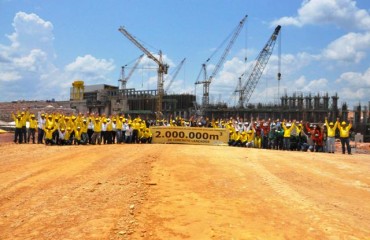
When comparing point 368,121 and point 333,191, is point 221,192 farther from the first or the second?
point 368,121

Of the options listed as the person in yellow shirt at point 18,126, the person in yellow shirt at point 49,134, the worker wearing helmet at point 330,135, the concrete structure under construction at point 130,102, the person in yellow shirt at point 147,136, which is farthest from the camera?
the concrete structure under construction at point 130,102

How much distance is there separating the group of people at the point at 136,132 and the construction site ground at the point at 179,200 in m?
7.68

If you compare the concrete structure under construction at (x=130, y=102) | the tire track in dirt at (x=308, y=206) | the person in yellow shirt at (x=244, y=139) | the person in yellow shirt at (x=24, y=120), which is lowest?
the tire track in dirt at (x=308, y=206)

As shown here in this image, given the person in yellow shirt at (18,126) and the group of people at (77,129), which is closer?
the group of people at (77,129)

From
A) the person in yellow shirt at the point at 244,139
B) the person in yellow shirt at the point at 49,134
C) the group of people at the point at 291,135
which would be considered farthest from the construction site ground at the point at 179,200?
the person in yellow shirt at the point at 244,139

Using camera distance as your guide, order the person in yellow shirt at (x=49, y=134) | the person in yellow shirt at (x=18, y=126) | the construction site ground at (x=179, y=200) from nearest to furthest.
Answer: the construction site ground at (x=179, y=200) → the person in yellow shirt at (x=49, y=134) → the person in yellow shirt at (x=18, y=126)

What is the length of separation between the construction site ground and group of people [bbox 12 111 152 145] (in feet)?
25.0

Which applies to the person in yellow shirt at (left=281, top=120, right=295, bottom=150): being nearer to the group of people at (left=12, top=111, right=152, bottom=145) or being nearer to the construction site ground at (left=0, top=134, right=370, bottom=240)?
the group of people at (left=12, top=111, right=152, bottom=145)

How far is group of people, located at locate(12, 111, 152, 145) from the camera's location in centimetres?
2205

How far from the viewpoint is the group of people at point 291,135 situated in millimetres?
22125

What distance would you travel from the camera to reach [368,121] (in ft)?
158

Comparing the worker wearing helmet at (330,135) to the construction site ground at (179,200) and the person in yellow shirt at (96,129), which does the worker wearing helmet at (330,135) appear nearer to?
the construction site ground at (179,200)

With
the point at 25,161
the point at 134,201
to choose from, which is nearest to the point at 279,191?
the point at 134,201

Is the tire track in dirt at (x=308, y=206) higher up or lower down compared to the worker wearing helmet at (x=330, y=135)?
lower down
